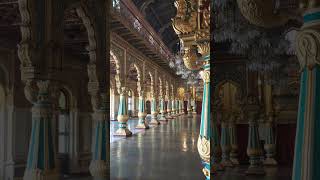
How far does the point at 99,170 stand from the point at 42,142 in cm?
195

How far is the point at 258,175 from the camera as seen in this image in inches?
52.2

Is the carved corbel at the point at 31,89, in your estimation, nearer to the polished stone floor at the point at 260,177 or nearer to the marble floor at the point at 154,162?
the marble floor at the point at 154,162

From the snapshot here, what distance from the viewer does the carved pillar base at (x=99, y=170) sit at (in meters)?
6.36

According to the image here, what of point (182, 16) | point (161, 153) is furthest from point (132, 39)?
point (182, 16)

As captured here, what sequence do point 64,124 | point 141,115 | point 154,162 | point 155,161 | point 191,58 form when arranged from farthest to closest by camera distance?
point 141,115 < point 155,161 < point 154,162 < point 64,124 < point 191,58

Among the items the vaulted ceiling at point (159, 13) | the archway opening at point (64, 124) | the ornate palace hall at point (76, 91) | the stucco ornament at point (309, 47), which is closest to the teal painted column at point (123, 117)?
the ornate palace hall at point (76, 91)

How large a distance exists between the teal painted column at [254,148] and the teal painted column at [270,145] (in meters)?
0.03

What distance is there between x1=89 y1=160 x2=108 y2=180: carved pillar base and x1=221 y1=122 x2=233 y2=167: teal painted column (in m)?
5.26

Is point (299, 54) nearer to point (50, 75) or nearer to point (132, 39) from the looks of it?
point (50, 75)

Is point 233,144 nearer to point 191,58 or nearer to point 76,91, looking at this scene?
point 191,58

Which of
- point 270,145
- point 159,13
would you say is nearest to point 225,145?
point 270,145

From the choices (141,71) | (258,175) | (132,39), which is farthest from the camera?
(141,71)

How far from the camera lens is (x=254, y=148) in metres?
1.43

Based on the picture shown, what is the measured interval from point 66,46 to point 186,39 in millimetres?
5013
